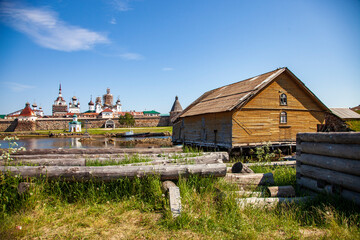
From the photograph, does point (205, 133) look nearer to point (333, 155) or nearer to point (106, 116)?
point (333, 155)

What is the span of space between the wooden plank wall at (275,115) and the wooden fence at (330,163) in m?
Result: 11.9

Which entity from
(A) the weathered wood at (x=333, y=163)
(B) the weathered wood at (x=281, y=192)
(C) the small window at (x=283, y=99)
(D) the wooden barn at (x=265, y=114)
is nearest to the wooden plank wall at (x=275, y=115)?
(D) the wooden barn at (x=265, y=114)

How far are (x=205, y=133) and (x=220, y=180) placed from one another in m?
15.7

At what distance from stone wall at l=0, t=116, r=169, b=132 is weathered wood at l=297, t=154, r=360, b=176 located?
85870mm

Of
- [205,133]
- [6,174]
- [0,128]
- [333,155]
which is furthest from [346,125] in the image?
[0,128]

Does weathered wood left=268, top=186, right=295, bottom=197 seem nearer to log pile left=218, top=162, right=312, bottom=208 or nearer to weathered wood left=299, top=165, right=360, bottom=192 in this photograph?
log pile left=218, top=162, right=312, bottom=208

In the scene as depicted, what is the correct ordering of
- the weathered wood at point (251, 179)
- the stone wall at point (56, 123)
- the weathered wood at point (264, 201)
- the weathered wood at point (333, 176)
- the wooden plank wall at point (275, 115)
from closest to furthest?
the weathered wood at point (333, 176) → the weathered wood at point (264, 201) → the weathered wood at point (251, 179) → the wooden plank wall at point (275, 115) → the stone wall at point (56, 123)

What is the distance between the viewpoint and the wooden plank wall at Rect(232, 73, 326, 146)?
17.9m

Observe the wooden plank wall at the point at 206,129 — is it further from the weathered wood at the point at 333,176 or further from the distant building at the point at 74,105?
the distant building at the point at 74,105

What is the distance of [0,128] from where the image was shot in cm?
7950

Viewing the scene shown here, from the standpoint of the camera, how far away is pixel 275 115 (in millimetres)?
19094

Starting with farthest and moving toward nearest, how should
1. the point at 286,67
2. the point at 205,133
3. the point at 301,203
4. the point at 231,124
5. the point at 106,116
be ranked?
1. the point at 106,116
2. the point at 205,133
3. the point at 286,67
4. the point at 231,124
5. the point at 301,203

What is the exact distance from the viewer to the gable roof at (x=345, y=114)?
2171cm

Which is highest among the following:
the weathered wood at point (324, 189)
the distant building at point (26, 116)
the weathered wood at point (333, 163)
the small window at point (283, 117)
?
the distant building at point (26, 116)
